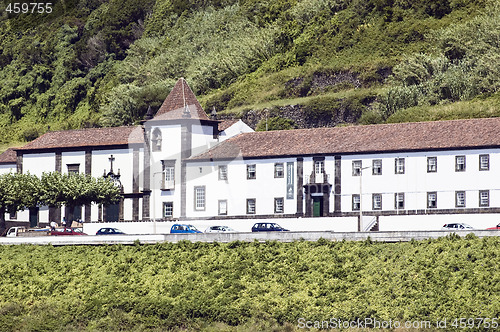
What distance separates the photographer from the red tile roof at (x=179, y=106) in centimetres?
8600

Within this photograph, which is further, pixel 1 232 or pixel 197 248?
pixel 1 232

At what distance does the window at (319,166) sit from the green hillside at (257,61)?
20.7 meters

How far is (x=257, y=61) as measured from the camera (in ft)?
433

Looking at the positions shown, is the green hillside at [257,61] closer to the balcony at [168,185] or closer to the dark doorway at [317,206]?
the dark doorway at [317,206]

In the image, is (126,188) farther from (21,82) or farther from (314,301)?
(21,82)

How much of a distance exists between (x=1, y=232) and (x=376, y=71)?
51192mm

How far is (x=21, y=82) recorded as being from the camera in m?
164

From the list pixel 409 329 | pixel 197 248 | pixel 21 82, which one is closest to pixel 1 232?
pixel 197 248

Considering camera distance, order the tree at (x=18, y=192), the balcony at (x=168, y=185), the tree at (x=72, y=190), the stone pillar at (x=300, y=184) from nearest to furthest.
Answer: the stone pillar at (x=300, y=184)
the tree at (x=18, y=192)
the tree at (x=72, y=190)
the balcony at (x=168, y=185)

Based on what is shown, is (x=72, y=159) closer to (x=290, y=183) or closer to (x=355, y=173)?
(x=290, y=183)

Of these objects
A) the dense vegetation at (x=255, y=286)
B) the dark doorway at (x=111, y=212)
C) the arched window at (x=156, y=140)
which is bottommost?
the dense vegetation at (x=255, y=286)

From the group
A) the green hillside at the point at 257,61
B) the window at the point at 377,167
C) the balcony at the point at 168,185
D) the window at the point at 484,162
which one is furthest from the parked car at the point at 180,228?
the green hillside at the point at 257,61

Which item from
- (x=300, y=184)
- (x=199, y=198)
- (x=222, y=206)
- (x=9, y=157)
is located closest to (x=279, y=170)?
(x=300, y=184)

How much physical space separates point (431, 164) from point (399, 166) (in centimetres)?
254
